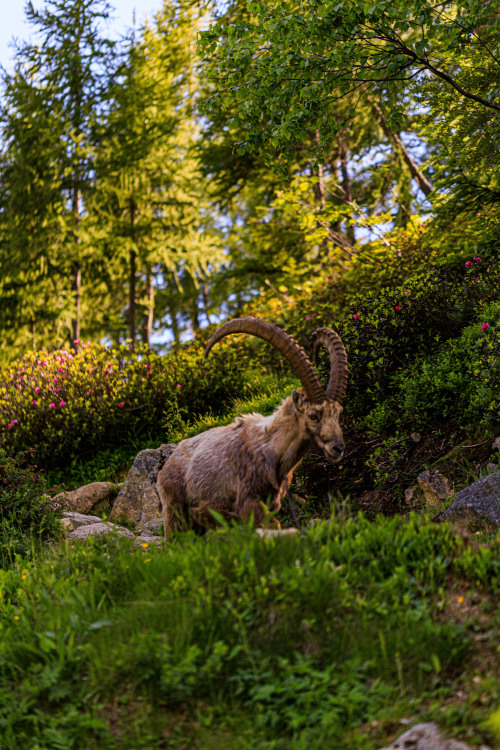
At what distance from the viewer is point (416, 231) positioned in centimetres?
1355

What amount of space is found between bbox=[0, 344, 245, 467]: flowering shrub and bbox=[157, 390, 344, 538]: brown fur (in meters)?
6.03

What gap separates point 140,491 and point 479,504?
590cm

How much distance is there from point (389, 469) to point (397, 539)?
3.50m

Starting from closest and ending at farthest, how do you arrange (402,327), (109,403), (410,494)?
(410,494) → (402,327) → (109,403)

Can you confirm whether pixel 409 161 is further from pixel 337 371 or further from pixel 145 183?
pixel 337 371

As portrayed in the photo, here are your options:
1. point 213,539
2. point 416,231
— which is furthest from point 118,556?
→ point 416,231

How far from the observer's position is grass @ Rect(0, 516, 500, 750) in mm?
3365

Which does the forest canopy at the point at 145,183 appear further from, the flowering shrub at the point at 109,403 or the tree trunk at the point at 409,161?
the flowering shrub at the point at 109,403

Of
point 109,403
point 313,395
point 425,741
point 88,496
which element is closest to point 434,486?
point 313,395

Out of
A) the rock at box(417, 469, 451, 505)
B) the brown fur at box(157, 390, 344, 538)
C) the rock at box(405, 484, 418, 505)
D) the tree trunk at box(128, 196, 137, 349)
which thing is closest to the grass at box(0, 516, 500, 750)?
the brown fur at box(157, 390, 344, 538)

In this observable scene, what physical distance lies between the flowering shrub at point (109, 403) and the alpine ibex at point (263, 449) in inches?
241

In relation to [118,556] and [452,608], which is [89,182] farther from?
[452,608]

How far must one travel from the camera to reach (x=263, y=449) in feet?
19.1

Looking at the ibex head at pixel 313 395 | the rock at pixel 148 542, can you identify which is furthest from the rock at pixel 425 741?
the rock at pixel 148 542
